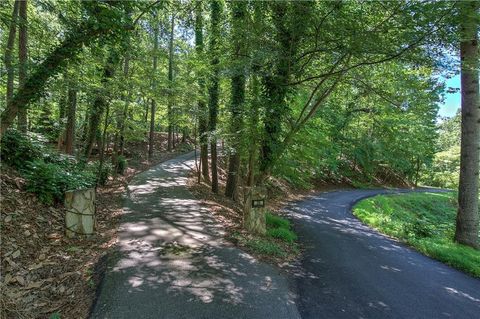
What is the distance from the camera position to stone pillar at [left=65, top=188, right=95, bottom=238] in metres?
5.41

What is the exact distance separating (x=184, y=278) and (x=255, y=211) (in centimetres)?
273

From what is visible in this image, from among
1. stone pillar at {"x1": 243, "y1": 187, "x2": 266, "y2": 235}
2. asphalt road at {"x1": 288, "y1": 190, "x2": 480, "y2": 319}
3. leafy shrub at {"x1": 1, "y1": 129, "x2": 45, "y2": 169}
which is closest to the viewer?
asphalt road at {"x1": 288, "y1": 190, "x2": 480, "y2": 319}

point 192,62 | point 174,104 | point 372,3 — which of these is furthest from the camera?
point 174,104

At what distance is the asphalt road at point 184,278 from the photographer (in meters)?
3.50

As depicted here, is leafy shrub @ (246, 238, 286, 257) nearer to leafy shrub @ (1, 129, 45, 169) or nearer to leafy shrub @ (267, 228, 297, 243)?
leafy shrub @ (267, 228, 297, 243)

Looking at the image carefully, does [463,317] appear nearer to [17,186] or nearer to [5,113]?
[5,113]

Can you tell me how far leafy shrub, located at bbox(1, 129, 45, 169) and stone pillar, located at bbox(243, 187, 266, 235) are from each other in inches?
187

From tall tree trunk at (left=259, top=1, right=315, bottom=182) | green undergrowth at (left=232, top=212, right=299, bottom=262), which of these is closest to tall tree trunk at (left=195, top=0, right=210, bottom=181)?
tall tree trunk at (left=259, top=1, right=315, bottom=182)

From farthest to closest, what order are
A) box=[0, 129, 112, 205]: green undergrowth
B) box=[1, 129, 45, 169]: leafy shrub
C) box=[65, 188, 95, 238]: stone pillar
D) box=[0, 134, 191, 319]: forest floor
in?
1. box=[1, 129, 45, 169]: leafy shrub
2. box=[0, 129, 112, 205]: green undergrowth
3. box=[65, 188, 95, 238]: stone pillar
4. box=[0, 134, 191, 319]: forest floor

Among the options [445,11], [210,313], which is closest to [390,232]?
[445,11]

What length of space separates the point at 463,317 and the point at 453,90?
5665mm

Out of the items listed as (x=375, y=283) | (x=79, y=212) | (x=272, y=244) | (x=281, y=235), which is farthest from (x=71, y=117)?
(x=375, y=283)

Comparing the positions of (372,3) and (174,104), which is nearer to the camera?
(372,3)

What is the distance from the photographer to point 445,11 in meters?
4.76
